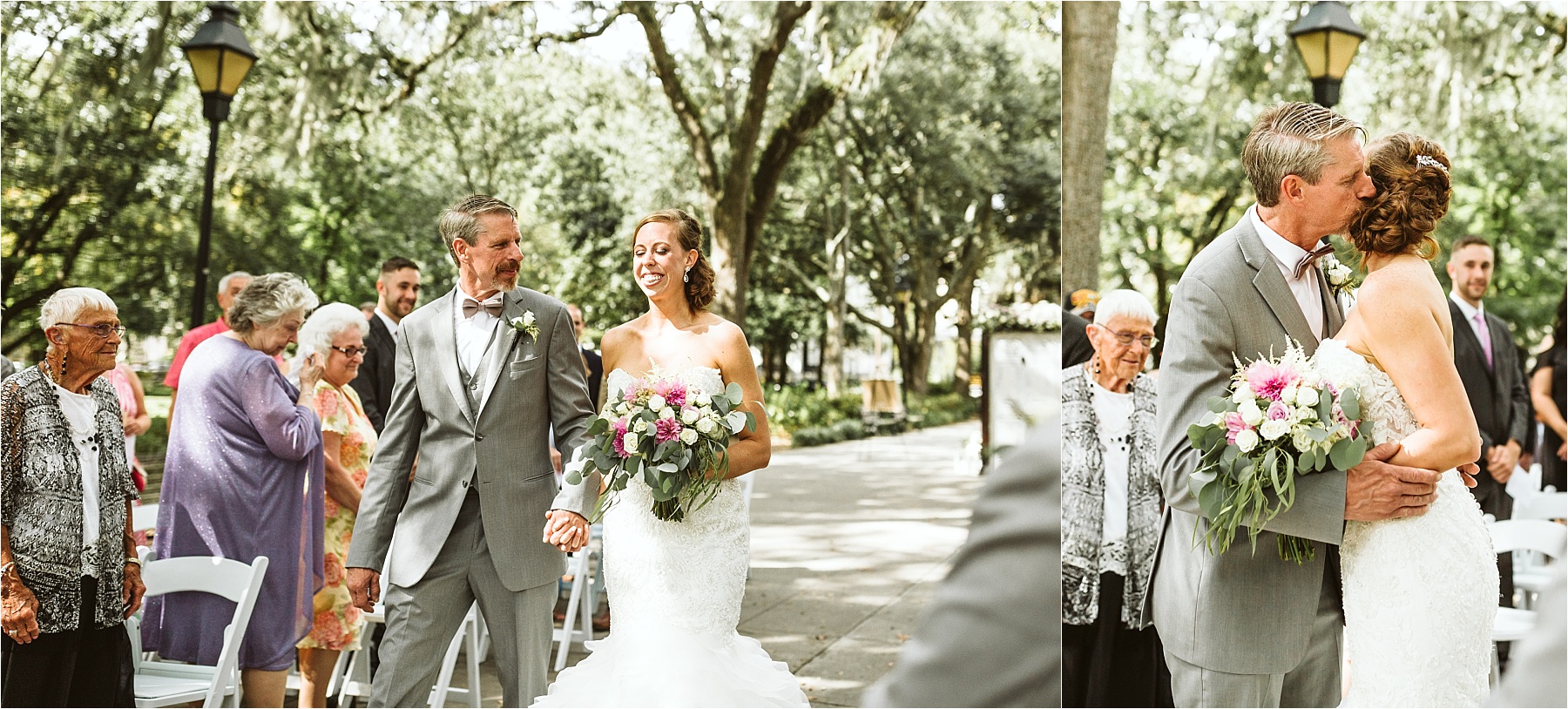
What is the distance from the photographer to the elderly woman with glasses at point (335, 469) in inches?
167

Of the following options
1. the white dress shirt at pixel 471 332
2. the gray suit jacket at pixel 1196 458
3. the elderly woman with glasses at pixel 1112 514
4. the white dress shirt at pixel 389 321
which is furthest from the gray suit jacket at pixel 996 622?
the white dress shirt at pixel 389 321

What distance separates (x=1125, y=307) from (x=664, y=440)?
1.81 m

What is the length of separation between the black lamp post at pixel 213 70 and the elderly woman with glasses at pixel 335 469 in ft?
6.66

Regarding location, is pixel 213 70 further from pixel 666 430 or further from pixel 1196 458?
pixel 1196 458

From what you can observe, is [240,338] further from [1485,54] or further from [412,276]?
[1485,54]

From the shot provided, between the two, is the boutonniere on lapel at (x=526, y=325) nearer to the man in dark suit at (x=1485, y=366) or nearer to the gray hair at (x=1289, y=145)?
the gray hair at (x=1289, y=145)

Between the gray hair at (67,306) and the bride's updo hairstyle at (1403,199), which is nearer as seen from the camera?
the bride's updo hairstyle at (1403,199)

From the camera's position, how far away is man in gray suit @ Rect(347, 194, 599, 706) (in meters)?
3.49

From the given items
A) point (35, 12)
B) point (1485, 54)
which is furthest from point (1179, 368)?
point (1485, 54)

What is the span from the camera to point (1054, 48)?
594 inches

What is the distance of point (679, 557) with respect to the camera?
3523 millimetres

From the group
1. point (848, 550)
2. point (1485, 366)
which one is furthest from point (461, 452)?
point (848, 550)

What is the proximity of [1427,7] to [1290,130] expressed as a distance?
12.6 meters

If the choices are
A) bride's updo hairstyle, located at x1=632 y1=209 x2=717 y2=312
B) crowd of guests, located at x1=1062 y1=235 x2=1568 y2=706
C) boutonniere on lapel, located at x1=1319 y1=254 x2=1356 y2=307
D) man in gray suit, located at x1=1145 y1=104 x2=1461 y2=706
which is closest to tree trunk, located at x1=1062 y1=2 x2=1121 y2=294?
crowd of guests, located at x1=1062 y1=235 x2=1568 y2=706
